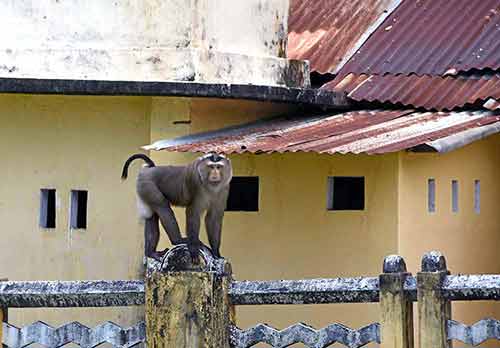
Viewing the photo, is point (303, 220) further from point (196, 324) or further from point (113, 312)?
point (196, 324)

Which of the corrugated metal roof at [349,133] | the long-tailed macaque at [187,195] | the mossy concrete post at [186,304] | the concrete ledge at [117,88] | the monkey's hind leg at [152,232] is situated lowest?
the mossy concrete post at [186,304]

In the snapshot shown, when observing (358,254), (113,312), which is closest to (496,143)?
(358,254)

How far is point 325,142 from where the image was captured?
527 inches

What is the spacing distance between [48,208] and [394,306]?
6700 mm

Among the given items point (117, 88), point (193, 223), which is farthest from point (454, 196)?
point (193, 223)

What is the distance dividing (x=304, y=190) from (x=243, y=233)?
68cm

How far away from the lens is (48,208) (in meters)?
14.9

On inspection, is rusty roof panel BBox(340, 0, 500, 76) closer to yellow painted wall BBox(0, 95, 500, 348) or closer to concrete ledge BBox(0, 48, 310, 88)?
yellow painted wall BBox(0, 95, 500, 348)

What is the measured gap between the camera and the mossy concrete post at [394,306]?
874 cm

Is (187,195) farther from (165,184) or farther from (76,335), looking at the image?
(76,335)

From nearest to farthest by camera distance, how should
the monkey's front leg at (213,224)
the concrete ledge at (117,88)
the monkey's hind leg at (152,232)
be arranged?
the monkey's front leg at (213,224)
the monkey's hind leg at (152,232)
the concrete ledge at (117,88)

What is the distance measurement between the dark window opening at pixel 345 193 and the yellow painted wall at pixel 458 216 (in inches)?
20.4

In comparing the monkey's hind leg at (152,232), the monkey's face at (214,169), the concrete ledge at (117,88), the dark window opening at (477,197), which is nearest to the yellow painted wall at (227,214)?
the dark window opening at (477,197)

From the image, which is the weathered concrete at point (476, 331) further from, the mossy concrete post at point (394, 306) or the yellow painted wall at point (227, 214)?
the yellow painted wall at point (227, 214)
